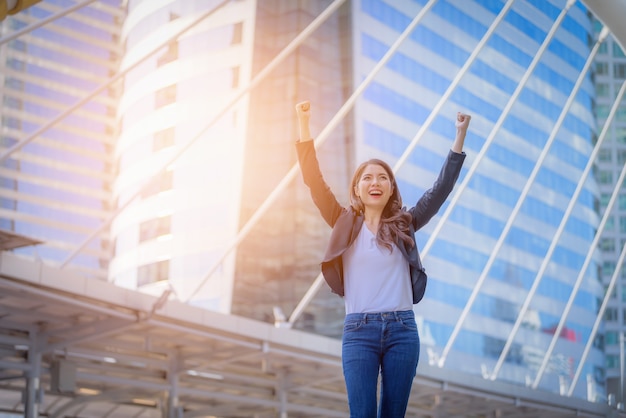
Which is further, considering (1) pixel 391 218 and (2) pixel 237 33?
(2) pixel 237 33

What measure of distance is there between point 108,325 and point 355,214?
1018 centimetres

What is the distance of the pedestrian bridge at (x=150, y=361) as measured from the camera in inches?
494

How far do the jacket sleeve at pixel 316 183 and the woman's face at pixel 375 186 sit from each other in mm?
105

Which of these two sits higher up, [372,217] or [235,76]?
[235,76]

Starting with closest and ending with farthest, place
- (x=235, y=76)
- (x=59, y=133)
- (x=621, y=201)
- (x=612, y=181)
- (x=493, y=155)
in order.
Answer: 1. (x=235, y=76)
2. (x=493, y=155)
3. (x=621, y=201)
4. (x=59, y=133)
5. (x=612, y=181)

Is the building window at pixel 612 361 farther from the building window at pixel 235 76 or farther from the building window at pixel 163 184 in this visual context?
the building window at pixel 235 76

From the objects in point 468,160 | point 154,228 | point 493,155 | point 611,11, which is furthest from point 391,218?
point 493,155

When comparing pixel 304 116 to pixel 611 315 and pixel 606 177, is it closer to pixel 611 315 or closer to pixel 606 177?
pixel 611 315

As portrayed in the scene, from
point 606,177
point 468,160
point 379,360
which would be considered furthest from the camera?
point 606,177

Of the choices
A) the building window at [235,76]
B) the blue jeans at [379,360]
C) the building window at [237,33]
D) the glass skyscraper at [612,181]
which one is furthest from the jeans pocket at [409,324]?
the glass skyscraper at [612,181]

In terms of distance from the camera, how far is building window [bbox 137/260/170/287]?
44875 mm

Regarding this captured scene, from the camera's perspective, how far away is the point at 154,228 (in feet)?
153

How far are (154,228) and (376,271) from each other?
143 feet

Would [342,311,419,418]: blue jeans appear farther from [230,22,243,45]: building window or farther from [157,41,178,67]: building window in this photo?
[157,41,178,67]: building window
